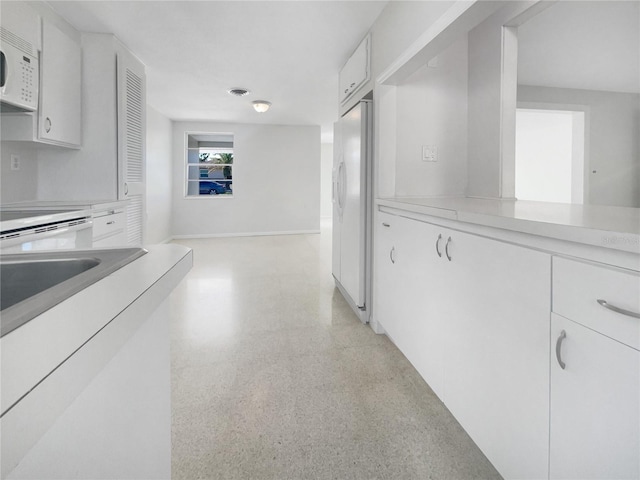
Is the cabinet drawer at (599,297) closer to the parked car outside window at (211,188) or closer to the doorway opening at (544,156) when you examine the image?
the doorway opening at (544,156)

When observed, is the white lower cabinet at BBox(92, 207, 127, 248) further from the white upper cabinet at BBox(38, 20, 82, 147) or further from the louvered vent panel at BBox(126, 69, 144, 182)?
the white upper cabinet at BBox(38, 20, 82, 147)

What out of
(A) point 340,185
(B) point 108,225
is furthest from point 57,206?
(A) point 340,185

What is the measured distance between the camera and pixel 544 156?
5207 millimetres

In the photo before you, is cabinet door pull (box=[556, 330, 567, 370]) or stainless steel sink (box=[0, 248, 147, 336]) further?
cabinet door pull (box=[556, 330, 567, 370])

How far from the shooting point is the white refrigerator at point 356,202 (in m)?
2.70

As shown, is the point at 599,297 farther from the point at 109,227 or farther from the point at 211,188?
the point at 211,188

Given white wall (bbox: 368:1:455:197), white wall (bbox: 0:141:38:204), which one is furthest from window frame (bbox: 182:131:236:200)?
white wall (bbox: 368:1:455:197)

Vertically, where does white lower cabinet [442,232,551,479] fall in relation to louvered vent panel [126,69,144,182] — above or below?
below

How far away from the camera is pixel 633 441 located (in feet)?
2.37

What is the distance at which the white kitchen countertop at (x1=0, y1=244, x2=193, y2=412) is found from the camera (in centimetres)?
30

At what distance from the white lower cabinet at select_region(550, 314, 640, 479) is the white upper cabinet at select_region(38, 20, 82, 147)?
11.0ft

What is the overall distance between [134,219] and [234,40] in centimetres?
212

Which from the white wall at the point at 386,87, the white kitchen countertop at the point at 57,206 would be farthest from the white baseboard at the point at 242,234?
the white wall at the point at 386,87

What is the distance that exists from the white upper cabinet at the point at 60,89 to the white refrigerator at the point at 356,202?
2343mm
